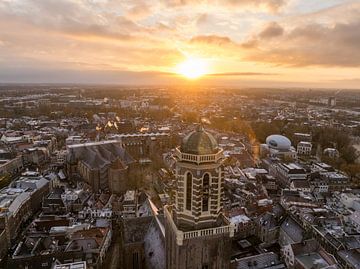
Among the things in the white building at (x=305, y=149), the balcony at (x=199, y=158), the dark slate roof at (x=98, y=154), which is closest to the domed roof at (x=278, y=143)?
the white building at (x=305, y=149)

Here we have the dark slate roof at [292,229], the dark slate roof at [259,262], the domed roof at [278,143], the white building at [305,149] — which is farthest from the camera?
the white building at [305,149]

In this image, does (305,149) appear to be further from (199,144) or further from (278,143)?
(199,144)

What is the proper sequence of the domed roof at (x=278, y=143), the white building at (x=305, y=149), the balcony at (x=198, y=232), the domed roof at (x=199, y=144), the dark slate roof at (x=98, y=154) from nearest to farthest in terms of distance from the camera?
the balcony at (x=198, y=232), the domed roof at (x=199, y=144), the dark slate roof at (x=98, y=154), the domed roof at (x=278, y=143), the white building at (x=305, y=149)

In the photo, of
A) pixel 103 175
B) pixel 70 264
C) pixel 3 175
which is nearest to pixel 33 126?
pixel 3 175

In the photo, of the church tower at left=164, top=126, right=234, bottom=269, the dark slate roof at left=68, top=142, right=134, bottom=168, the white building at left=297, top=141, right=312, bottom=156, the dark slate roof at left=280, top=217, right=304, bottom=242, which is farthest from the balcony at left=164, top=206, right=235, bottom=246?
the white building at left=297, top=141, right=312, bottom=156

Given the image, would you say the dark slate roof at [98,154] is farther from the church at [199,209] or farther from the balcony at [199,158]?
the balcony at [199,158]

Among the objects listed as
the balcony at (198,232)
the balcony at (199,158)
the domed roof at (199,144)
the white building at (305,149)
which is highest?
the domed roof at (199,144)

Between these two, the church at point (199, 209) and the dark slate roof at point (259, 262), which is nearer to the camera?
the church at point (199, 209)

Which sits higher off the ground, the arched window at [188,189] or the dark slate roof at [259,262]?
the arched window at [188,189]
